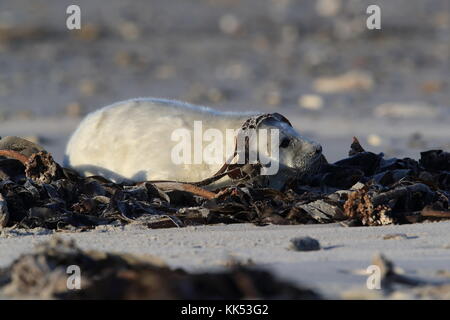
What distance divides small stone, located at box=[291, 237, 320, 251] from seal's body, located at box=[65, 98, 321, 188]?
1.42 m

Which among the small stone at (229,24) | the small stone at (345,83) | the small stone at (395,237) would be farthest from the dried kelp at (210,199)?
the small stone at (229,24)

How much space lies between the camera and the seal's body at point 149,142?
5172 millimetres

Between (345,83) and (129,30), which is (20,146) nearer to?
(345,83)

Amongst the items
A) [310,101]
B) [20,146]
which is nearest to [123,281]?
[20,146]

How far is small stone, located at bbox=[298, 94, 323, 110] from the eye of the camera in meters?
11.6

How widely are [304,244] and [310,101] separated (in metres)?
8.14

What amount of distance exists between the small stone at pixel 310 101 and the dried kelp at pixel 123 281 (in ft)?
27.6

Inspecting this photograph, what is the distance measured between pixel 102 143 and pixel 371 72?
8.48 meters

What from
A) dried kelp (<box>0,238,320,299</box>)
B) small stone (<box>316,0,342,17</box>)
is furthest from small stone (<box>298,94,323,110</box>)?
dried kelp (<box>0,238,320,299</box>)

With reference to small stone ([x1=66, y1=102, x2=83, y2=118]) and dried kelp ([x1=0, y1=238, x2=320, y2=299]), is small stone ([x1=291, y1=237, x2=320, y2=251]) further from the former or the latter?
small stone ([x1=66, y1=102, x2=83, y2=118])

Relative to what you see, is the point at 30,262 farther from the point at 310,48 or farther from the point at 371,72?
the point at 310,48

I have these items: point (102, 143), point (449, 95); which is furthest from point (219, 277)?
point (449, 95)

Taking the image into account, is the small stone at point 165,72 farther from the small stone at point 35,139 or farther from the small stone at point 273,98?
the small stone at point 35,139

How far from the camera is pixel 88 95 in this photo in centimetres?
1217
